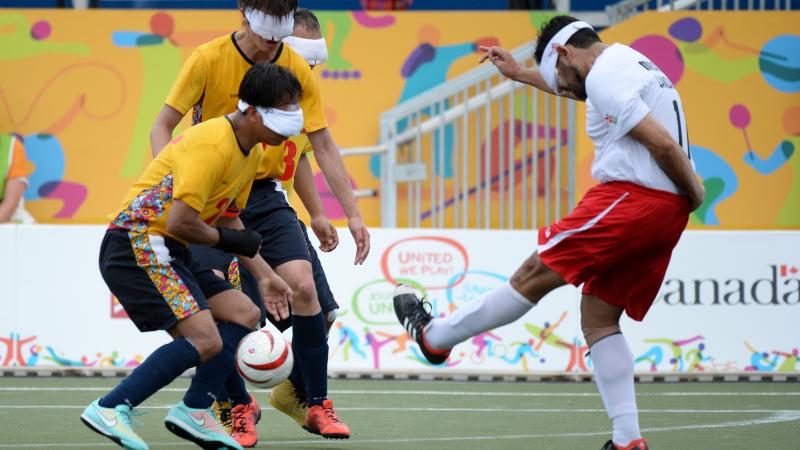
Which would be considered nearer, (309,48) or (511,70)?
(511,70)

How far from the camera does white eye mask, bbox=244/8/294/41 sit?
7172mm

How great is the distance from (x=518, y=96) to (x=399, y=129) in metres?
1.25

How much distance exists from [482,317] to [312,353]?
125 cm

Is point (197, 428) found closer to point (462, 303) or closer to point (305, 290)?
point (305, 290)

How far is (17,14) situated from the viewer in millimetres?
14953

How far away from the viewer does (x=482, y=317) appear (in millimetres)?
6695

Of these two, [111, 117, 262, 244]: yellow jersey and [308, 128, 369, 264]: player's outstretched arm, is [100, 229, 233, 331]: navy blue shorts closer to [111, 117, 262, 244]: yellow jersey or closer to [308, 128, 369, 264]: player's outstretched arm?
[111, 117, 262, 244]: yellow jersey

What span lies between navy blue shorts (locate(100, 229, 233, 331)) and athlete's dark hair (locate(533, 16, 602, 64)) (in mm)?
1821

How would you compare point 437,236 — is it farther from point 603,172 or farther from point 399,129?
point 603,172

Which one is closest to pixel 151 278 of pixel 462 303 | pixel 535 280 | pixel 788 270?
pixel 535 280

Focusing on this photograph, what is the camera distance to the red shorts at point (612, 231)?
6.37m

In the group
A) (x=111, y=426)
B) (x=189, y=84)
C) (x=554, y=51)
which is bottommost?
(x=111, y=426)

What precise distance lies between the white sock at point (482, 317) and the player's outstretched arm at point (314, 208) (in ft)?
4.28

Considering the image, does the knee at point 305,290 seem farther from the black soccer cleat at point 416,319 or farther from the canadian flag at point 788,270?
the canadian flag at point 788,270
